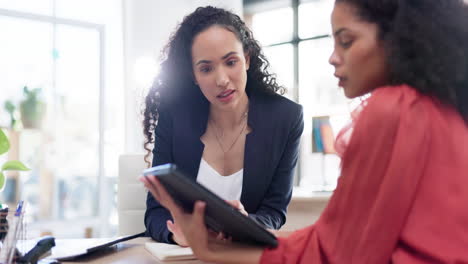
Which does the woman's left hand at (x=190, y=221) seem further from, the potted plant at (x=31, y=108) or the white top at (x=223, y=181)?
the potted plant at (x=31, y=108)

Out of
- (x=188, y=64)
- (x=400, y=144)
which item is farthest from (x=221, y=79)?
(x=400, y=144)

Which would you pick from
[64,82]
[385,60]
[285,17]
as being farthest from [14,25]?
[385,60]

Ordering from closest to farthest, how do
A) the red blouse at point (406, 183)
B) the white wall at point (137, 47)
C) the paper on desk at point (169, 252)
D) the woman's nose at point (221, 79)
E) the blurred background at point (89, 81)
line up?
the red blouse at point (406, 183), the paper on desk at point (169, 252), the woman's nose at point (221, 79), the blurred background at point (89, 81), the white wall at point (137, 47)

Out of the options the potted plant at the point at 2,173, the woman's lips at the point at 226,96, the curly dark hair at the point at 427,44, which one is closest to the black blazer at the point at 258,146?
the woman's lips at the point at 226,96

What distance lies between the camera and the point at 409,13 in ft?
2.50

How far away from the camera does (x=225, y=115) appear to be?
177cm

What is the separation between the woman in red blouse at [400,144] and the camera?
0.68 m

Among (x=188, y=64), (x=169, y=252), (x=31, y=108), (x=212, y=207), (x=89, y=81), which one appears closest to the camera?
(x=212, y=207)

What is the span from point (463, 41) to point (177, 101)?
3.86 feet

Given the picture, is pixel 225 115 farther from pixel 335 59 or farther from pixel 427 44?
pixel 427 44

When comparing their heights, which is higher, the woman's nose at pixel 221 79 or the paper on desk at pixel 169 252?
the woman's nose at pixel 221 79

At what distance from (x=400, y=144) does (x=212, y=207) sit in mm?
335

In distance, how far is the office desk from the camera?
42.5 inches

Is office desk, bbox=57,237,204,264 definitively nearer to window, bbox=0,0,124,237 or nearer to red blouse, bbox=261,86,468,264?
red blouse, bbox=261,86,468,264
